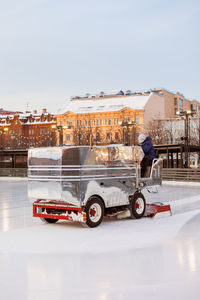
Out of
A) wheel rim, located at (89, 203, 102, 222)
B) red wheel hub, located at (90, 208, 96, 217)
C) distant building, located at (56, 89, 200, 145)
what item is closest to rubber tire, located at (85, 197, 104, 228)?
wheel rim, located at (89, 203, 102, 222)

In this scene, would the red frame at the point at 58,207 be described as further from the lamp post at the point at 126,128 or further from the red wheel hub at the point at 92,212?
the lamp post at the point at 126,128

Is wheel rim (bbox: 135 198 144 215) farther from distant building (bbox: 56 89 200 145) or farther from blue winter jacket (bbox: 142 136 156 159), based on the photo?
distant building (bbox: 56 89 200 145)

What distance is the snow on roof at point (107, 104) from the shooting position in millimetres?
79438

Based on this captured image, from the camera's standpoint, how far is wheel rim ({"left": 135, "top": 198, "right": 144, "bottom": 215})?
10.4 metres

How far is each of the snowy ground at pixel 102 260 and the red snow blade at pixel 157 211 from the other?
29cm

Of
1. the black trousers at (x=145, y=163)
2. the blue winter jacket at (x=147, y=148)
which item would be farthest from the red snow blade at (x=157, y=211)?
the blue winter jacket at (x=147, y=148)

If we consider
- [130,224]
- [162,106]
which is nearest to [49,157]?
[130,224]

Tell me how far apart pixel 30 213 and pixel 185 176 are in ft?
54.7

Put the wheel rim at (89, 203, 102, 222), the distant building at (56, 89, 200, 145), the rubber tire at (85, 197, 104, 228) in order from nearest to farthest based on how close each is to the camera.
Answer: the rubber tire at (85, 197, 104, 228)
the wheel rim at (89, 203, 102, 222)
the distant building at (56, 89, 200, 145)

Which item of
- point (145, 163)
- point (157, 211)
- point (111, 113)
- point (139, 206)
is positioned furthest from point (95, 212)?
point (111, 113)

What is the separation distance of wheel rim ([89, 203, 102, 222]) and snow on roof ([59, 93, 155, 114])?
225 ft

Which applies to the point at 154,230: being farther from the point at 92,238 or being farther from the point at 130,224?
the point at 92,238

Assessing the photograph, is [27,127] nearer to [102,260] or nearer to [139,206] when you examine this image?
[139,206]

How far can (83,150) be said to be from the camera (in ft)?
29.5
